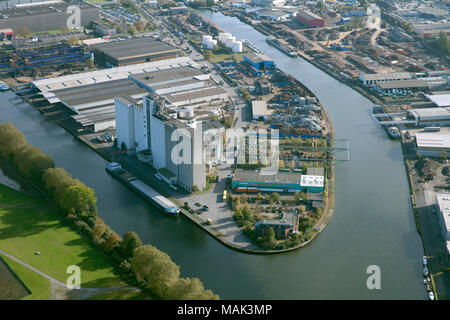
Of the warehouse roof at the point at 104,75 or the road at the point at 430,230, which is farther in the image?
the warehouse roof at the point at 104,75

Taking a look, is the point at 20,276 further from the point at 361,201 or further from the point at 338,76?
the point at 338,76

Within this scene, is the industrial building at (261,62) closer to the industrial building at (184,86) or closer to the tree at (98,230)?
the industrial building at (184,86)

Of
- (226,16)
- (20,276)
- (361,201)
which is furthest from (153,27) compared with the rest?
(20,276)

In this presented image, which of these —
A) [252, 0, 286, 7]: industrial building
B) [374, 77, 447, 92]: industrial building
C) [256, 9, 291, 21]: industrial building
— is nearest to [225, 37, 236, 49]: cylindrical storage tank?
[256, 9, 291, 21]: industrial building

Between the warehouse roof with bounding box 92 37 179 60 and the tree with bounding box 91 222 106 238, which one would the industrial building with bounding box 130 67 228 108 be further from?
the tree with bounding box 91 222 106 238

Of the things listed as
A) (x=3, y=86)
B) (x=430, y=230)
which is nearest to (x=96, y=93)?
(x=3, y=86)

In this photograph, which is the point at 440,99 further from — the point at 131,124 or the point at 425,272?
the point at 131,124

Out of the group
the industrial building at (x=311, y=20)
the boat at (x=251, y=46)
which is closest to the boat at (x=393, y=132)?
the boat at (x=251, y=46)
